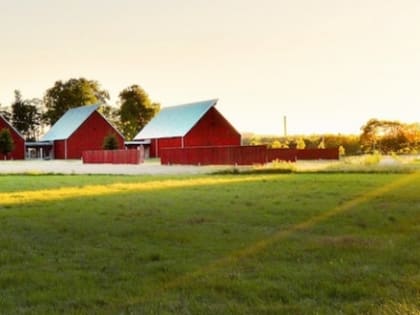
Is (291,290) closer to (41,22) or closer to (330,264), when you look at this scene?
(330,264)

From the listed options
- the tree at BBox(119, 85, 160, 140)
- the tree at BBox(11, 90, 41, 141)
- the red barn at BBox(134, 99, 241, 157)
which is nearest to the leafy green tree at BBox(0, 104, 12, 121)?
the tree at BBox(11, 90, 41, 141)

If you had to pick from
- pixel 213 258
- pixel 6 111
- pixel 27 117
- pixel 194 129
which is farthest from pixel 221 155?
pixel 6 111

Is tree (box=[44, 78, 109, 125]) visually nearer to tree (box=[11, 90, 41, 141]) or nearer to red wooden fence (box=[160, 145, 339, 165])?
tree (box=[11, 90, 41, 141])

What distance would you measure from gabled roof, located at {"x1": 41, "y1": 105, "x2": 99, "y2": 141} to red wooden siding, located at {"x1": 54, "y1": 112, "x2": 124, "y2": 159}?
17.9 inches

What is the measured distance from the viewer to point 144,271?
595 centimetres

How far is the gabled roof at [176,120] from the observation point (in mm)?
55188

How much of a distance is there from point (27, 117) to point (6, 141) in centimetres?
2992

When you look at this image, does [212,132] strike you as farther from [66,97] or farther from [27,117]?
[27,117]

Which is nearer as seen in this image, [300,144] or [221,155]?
[221,155]

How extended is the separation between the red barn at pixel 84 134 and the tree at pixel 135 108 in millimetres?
16998

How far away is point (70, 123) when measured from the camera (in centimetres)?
6656

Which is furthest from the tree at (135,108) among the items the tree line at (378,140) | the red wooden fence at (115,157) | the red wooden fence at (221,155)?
the red wooden fence at (221,155)

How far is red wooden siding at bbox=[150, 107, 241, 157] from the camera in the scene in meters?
54.8

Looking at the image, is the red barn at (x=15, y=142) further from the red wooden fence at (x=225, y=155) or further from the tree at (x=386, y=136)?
the tree at (x=386, y=136)
